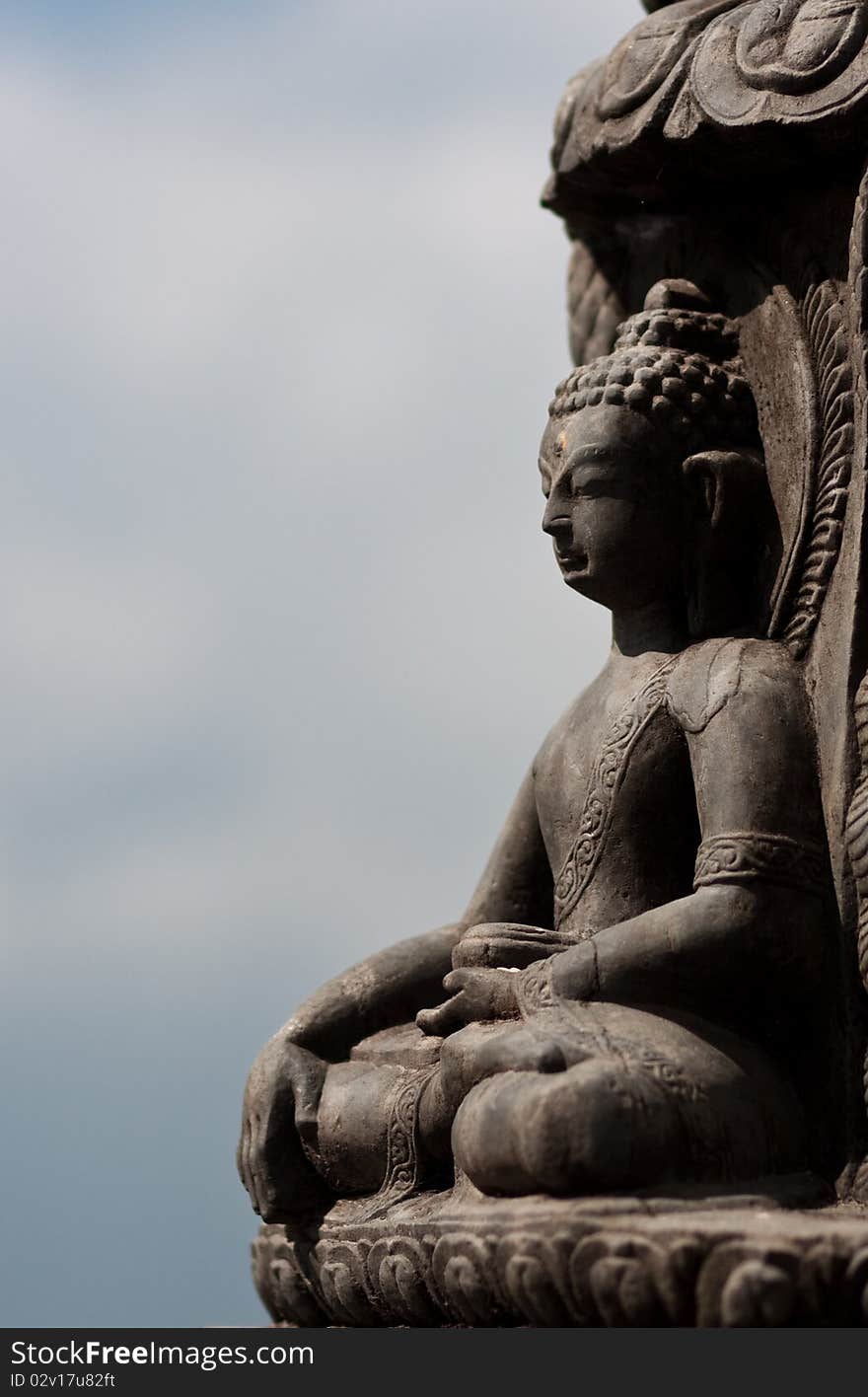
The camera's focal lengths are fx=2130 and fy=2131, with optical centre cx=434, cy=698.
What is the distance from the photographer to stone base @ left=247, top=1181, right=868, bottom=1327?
153 inches

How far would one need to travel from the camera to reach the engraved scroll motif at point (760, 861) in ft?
15.2

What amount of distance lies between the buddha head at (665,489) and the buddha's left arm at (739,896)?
0.49 metres

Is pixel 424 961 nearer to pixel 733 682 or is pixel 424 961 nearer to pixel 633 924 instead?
pixel 633 924

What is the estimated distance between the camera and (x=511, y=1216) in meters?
4.23

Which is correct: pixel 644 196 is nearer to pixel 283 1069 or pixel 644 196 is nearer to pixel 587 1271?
pixel 283 1069

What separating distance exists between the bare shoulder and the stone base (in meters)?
1.10

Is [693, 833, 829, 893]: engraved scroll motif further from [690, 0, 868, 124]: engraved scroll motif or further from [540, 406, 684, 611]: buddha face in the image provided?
[690, 0, 868, 124]: engraved scroll motif

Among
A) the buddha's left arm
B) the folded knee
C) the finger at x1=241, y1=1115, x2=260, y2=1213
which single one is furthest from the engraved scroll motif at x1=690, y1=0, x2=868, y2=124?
the finger at x1=241, y1=1115, x2=260, y2=1213

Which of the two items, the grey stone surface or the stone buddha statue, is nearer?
the grey stone surface

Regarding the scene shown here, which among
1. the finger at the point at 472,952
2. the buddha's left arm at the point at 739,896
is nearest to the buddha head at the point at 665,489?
the buddha's left arm at the point at 739,896

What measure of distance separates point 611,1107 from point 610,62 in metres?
2.89

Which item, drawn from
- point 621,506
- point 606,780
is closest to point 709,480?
point 621,506

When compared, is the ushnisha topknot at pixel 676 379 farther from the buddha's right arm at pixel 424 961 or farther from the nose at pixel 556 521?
the buddha's right arm at pixel 424 961
